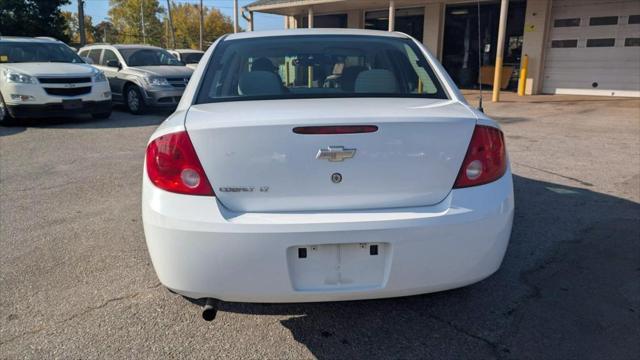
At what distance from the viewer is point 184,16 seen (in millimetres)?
73000

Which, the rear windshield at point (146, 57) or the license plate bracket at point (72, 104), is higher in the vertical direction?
the rear windshield at point (146, 57)

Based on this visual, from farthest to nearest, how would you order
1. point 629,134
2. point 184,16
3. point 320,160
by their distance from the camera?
point 184,16
point 629,134
point 320,160

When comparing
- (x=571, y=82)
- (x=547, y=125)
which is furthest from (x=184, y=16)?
(x=547, y=125)

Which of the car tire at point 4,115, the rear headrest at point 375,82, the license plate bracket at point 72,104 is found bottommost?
the car tire at point 4,115

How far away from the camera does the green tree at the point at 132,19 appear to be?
65.9 meters

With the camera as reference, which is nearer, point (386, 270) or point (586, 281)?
point (386, 270)

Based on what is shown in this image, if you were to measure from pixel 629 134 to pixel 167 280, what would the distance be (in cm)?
895

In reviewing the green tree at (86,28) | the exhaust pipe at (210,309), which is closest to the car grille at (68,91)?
the exhaust pipe at (210,309)

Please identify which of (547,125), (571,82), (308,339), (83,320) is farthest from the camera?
(571,82)

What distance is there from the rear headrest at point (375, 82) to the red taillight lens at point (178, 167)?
1.17m

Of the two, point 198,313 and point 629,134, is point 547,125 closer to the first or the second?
point 629,134

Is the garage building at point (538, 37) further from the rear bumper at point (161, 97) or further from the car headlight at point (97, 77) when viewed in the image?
the car headlight at point (97, 77)

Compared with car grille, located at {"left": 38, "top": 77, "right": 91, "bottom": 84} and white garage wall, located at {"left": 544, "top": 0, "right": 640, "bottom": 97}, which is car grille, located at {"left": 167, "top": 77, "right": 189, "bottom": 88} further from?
white garage wall, located at {"left": 544, "top": 0, "right": 640, "bottom": 97}

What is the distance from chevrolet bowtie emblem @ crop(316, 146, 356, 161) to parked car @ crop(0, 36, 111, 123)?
8599mm
